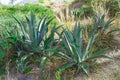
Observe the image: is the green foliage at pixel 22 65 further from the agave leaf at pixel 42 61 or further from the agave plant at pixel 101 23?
the agave plant at pixel 101 23

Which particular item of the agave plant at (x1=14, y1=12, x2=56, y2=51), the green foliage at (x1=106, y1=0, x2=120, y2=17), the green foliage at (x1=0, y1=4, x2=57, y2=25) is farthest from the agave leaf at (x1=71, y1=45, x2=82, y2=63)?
the green foliage at (x1=0, y1=4, x2=57, y2=25)

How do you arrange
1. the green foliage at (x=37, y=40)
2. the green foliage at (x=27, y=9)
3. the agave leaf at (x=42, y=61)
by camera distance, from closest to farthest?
the agave leaf at (x=42, y=61) < the green foliage at (x=37, y=40) < the green foliage at (x=27, y=9)

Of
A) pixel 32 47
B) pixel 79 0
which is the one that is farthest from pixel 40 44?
pixel 79 0

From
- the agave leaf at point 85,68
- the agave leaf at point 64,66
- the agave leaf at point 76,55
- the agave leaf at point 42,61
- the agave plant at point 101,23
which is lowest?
the agave leaf at point 85,68

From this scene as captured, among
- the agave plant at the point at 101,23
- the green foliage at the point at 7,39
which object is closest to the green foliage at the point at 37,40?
the green foliage at the point at 7,39

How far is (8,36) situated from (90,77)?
191cm

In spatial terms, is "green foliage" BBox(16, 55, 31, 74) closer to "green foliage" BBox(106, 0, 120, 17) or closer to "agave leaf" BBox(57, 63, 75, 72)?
"agave leaf" BBox(57, 63, 75, 72)

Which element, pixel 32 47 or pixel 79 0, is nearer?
pixel 32 47

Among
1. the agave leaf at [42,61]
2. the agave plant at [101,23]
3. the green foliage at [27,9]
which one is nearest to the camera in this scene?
the agave leaf at [42,61]

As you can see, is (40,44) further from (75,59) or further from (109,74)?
(109,74)

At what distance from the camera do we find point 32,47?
224 inches

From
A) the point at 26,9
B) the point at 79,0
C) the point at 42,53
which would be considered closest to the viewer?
the point at 42,53

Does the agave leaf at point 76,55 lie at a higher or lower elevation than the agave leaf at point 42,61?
higher

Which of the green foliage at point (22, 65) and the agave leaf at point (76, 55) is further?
the green foliage at point (22, 65)
